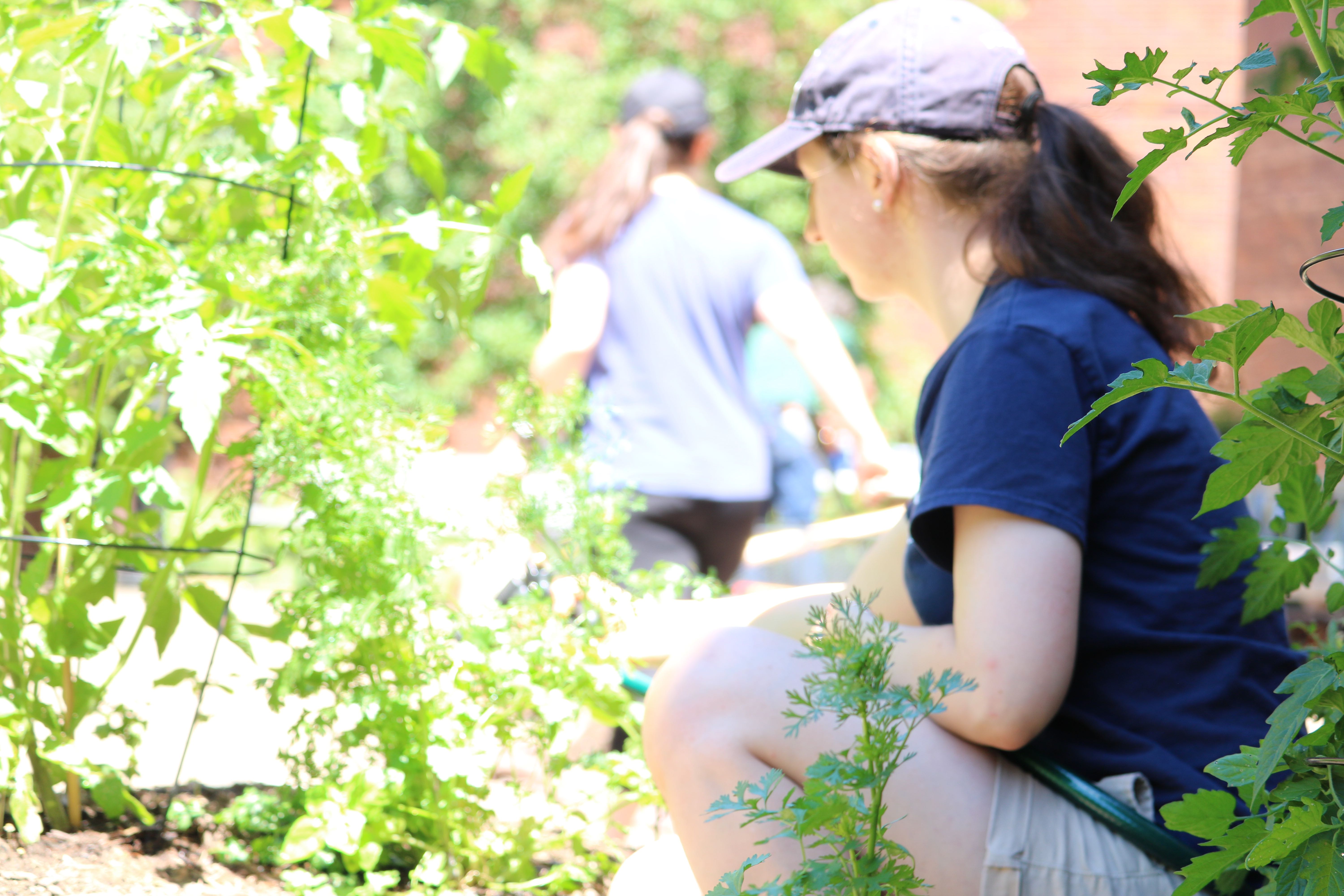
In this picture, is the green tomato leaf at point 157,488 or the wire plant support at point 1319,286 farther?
the green tomato leaf at point 157,488

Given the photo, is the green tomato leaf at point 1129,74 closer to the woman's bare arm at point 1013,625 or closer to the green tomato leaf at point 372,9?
the woman's bare arm at point 1013,625

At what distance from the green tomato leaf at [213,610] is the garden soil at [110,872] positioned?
0.30 meters

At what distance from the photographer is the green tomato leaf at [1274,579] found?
4.27ft

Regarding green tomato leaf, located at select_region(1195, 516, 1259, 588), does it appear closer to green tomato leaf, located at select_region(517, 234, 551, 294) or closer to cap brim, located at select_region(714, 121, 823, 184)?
cap brim, located at select_region(714, 121, 823, 184)

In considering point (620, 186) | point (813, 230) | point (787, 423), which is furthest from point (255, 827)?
point (787, 423)

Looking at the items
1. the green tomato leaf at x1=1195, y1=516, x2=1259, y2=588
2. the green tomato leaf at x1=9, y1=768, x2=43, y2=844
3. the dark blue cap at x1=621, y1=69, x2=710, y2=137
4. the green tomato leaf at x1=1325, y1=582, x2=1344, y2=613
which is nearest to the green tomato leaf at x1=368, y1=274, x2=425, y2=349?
the green tomato leaf at x1=9, y1=768, x2=43, y2=844

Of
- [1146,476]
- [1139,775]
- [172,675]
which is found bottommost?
[172,675]

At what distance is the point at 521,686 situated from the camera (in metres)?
1.53

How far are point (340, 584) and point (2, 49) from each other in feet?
2.59

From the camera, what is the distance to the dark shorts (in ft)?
9.35

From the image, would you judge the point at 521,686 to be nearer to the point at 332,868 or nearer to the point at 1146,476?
the point at 332,868

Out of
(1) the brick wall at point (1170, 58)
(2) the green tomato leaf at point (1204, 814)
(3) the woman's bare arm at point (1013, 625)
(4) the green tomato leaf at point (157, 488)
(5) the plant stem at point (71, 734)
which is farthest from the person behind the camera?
(1) the brick wall at point (1170, 58)

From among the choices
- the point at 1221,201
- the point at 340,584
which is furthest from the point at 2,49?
the point at 1221,201

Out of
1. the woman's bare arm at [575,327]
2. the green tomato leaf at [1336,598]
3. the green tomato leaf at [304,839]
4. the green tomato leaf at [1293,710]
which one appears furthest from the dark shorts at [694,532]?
the green tomato leaf at [1293,710]
